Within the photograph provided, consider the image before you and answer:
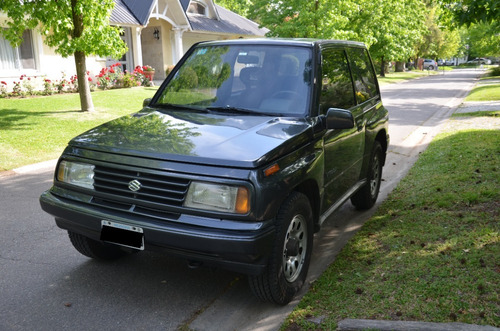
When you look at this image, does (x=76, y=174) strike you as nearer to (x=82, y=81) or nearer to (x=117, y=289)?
(x=117, y=289)

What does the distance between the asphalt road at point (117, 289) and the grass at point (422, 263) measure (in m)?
0.26

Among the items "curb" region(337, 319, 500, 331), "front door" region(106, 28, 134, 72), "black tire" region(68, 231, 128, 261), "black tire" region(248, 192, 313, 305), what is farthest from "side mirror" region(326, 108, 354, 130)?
"front door" region(106, 28, 134, 72)

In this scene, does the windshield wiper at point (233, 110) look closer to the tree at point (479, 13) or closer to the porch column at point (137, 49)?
the tree at point (479, 13)

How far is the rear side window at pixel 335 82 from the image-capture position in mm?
4393

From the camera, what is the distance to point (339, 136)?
4.52 m

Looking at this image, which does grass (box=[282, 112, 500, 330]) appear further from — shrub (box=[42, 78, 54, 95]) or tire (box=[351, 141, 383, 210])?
shrub (box=[42, 78, 54, 95])

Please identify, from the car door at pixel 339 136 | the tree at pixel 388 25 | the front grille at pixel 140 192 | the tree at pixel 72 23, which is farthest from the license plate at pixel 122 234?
the tree at pixel 388 25

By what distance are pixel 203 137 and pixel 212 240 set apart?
2.77 ft

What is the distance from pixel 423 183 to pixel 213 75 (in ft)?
12.8

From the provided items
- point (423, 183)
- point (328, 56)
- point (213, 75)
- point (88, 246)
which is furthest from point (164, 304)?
point (423, 183)

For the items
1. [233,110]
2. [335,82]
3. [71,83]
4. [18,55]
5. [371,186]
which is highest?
[18,55]

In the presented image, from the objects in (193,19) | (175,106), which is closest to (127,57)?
(193,19)

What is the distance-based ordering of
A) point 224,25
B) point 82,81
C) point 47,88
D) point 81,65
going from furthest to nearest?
1. point 224,25
2. point 47,88
3. point 82,81
4. point 81,65

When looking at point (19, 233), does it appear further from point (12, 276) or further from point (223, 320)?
point (223, 320)
